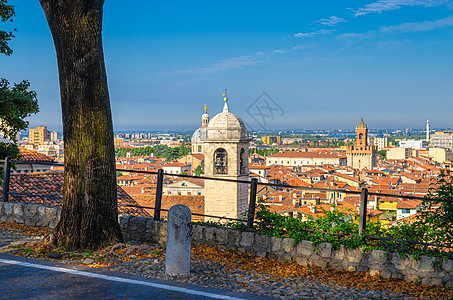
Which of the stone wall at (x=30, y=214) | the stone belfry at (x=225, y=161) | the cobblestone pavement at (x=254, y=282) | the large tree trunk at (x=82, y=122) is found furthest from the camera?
the stone belfry at (x=225, y=161)

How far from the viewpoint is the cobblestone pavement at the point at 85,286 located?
4148mm

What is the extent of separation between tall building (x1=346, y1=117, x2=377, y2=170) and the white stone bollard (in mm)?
136728

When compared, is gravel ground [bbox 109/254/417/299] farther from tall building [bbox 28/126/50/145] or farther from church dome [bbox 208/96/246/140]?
tall building [bbox 28/126/50/145]

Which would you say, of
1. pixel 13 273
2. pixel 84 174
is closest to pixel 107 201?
pixel 84 174

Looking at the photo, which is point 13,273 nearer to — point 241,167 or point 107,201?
point 107,201

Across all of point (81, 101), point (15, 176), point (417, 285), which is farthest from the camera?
point (15, 176)

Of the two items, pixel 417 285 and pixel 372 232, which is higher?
pixel 372 232

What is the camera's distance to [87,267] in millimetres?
5035

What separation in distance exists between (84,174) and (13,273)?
1.43m

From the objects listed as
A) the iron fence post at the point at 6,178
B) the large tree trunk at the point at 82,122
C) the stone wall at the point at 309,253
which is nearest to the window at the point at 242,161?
the iron fence post at the point at 6,178

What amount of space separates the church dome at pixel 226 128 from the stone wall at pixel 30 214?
22537 mm

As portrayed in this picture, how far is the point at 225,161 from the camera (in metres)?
30.0

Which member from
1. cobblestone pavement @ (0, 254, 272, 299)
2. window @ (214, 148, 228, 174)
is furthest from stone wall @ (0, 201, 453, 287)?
window @ (214, 148, 228, 174)

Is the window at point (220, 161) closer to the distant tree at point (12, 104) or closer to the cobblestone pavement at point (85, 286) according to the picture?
the distant tree at point (12, 104)
